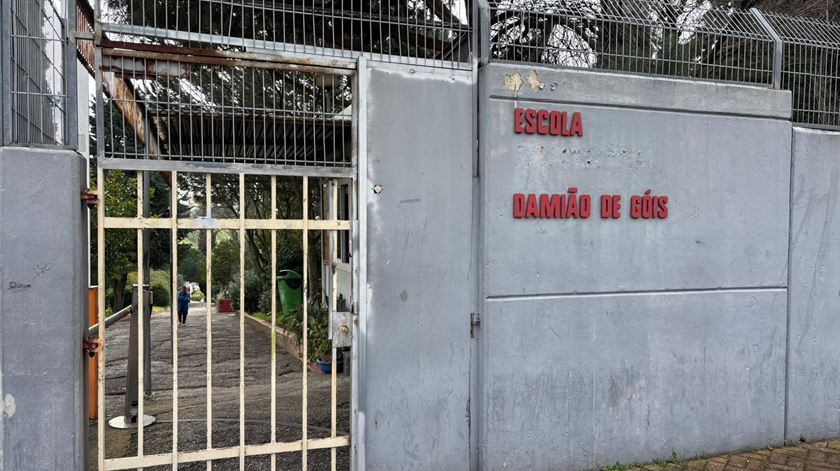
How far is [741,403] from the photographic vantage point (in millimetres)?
5098

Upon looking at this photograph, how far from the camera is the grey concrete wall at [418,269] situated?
13.6 ft

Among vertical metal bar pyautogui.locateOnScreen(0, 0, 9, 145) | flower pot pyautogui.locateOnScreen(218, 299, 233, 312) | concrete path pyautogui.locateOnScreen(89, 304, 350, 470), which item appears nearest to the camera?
vertical metal bar pyautogui.locateOnScreen(0, 0, 9, 145)

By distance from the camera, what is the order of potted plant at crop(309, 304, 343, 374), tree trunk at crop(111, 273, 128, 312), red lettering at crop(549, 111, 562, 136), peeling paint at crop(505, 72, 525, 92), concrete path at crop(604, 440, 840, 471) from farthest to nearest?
tree trunk at crop(111, 273, 128, 312) < potted plant at crop(309, 304, 343, 374) < concrete path at crop(604, 440, 840, 471) < red lettering at crop(549, 111, 562, 136) < peeling paint at crop(505, 72, 525, 92)

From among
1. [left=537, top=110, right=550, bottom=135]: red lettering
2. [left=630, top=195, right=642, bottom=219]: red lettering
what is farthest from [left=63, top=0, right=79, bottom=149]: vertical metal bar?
[left=630, top=195, right=642, bottom=219]: red lettering

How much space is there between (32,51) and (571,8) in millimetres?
3773

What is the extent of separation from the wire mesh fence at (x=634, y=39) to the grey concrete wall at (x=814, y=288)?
87 cm

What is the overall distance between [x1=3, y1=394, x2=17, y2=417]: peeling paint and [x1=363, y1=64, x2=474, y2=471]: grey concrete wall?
2075 mm

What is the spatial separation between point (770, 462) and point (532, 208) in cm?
291

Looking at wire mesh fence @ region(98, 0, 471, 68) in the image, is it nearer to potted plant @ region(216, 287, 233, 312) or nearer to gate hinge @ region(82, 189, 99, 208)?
gate hinge @ region(82, 189, 99, 208)

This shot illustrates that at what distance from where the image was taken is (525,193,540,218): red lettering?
4469mm

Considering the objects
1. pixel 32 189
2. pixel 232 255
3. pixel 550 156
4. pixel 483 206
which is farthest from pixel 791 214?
pixel 232 255

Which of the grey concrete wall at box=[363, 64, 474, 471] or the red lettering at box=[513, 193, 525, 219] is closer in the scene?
the grey concrete wall at box=[363, 64, 474, 471]

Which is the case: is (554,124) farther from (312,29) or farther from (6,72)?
(6,72)

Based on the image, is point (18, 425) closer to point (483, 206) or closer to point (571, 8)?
point (483, 206)
